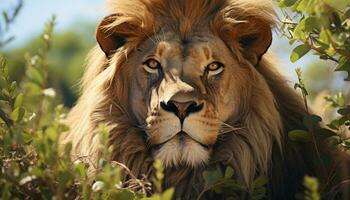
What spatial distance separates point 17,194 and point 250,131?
2049mm

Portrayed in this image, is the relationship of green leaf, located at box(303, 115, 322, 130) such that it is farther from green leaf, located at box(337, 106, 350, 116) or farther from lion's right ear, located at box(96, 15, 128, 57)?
lion's right ear, located at box(96, 15, 128, 57)

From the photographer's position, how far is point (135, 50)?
6531 mm

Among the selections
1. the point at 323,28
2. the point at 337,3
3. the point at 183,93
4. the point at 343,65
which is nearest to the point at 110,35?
the point at 183,93

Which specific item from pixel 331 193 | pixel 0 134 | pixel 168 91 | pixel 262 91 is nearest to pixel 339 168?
pixel 331 193

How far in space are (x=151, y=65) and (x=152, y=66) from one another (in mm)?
11

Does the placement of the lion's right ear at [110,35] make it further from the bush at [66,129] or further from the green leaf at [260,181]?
the green leaf at [260,181]

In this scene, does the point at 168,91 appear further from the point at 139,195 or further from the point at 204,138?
the point at 139,195

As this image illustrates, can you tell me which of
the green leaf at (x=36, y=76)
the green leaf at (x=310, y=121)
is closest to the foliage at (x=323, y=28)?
the green leaf at (x=310, y=121)

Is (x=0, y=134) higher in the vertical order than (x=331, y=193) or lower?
higher

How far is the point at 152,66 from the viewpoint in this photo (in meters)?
6.36

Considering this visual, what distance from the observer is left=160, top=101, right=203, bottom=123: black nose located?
5762mm

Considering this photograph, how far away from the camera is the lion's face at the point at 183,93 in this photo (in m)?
5.85

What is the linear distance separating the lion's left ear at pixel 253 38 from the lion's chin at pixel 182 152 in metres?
0.86

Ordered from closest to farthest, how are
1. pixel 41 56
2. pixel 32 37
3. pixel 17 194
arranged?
pixel 41 56
pixel 17 194
pixel 32 37
